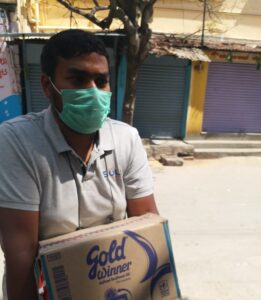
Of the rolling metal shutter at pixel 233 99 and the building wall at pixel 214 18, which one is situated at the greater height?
the building wall at pixel 214 18

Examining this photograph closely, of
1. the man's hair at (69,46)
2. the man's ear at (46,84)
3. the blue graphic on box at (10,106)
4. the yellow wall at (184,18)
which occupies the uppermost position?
the yellow wall at (184,18)

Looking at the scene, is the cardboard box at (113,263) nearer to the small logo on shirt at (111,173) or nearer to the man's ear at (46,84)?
the small logo on shirt at (111,173)

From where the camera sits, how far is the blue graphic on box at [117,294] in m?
1.14

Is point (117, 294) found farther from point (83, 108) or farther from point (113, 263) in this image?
point (83, 108)

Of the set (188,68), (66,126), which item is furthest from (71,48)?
(188,68)

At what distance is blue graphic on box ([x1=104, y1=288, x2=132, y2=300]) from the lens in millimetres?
1143

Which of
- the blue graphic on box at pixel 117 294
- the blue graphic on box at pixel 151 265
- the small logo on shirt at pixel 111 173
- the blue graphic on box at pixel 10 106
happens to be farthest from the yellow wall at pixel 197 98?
the blue graphic on box at pixel 117 294

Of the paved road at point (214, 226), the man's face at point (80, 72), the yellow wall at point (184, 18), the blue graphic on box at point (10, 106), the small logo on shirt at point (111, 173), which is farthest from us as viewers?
→ the yellow wall at point (184, 18)

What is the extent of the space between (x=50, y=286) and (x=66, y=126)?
600 millimetres

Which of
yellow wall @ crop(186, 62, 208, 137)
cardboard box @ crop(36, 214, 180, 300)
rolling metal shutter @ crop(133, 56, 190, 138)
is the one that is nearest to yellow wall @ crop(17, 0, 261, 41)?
yellow wall @ crop(186, 62, 208, 137)

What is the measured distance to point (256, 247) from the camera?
365cm

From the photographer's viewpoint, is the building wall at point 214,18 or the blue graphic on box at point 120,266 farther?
the building wall at point 214,18

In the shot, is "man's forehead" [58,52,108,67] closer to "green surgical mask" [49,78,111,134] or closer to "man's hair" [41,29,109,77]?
"man's hair" [41,29,109,77]

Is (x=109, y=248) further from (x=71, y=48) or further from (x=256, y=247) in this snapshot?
(x=256, y=247)
